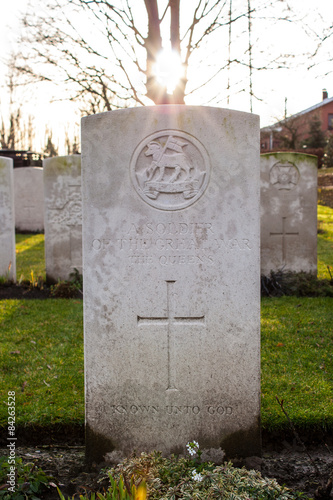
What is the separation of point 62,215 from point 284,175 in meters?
3.91

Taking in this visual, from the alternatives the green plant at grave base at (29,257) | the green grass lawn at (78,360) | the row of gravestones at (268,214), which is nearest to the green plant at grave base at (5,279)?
the row of gravestones at (268,214)

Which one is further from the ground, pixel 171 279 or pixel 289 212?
pixel 289 212

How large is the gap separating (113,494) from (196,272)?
132 cm

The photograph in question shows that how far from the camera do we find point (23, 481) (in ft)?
8.44

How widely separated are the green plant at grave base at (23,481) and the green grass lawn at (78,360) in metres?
0.62

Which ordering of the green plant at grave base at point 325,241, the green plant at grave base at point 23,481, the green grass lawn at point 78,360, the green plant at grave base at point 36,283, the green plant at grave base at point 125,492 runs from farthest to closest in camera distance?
the green plant at grave base at point 325,241 < the green plant at grave base at point 36,283 < the green grass lawn at point 78,360 < the green plant at grave base at point 23,481 < the green plant at grave base at point 125,492

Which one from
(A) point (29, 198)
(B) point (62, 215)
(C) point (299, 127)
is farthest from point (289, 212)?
(C) point (299, 127)

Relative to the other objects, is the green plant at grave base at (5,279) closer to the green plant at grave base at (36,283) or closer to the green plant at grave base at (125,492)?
the green plant at grave base at (36,283)

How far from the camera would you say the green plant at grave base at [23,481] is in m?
2.43

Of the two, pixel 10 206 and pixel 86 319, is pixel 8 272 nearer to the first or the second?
pixel 10 206

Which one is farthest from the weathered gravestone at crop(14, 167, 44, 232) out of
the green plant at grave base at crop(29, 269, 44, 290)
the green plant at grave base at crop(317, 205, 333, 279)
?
the green plant at grave base at crop(317, 205, 333, 279)

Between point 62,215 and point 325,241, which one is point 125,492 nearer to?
point 62,215

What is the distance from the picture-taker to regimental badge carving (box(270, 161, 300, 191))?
7684 mm

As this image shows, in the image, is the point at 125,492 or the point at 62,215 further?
the point at 62,215
